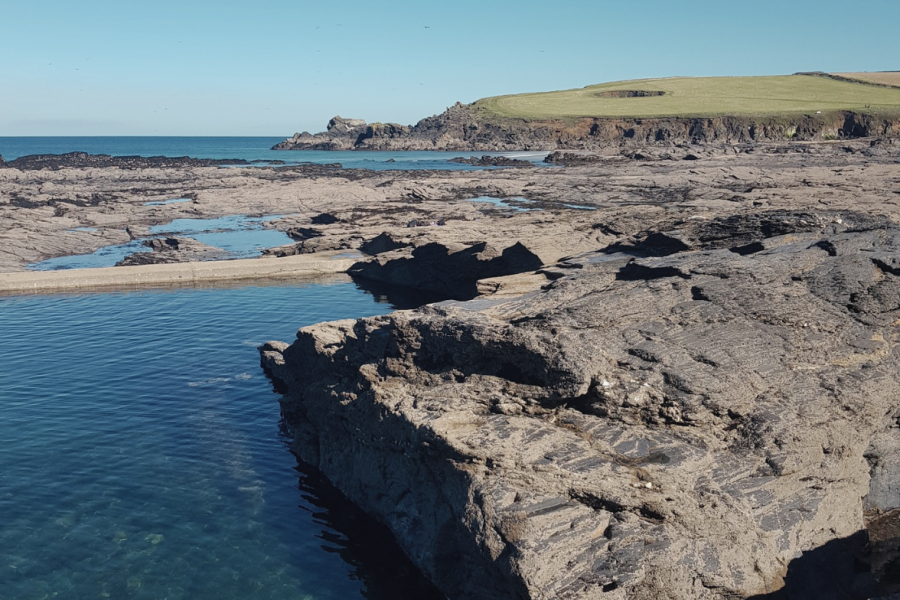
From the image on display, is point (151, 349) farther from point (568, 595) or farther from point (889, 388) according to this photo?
point (889, 388)

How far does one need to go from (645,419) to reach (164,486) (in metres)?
15.1

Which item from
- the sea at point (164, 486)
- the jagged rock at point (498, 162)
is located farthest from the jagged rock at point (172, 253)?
the jagged rock at point (498, 162)

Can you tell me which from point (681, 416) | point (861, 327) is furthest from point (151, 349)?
point (861, 327)

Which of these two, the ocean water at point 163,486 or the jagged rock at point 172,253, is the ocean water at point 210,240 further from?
the ocean water at point 163,486

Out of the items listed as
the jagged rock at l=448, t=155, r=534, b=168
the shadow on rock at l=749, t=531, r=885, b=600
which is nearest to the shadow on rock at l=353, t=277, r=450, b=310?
the shadow on rock at l=749, t=531, r=885, b=600

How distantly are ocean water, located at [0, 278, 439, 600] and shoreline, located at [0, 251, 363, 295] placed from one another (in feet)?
41.3

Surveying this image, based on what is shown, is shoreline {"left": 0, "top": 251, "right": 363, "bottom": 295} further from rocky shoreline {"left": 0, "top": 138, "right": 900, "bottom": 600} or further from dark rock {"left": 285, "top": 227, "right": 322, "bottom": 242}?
rocky shoreline {"left": 0, "top": 138, "right": 900, "bottom": 600}

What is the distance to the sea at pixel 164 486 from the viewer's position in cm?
1819

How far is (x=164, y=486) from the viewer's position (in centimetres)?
2280

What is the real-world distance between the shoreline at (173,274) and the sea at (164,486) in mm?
11513

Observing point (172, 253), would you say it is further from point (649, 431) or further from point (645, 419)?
point (649, 431)

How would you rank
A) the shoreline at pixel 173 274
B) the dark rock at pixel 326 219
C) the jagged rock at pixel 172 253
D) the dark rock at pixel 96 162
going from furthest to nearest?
1. the dark rock at pixel 96 162
2. the dark rock at pixel 326 219
3. the jagged rock at pixel 172 253
4. the shoreline at pixel 173 274

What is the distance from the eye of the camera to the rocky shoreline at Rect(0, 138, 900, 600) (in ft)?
49.3

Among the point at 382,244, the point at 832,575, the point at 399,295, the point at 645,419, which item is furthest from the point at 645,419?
the point at 382,244
